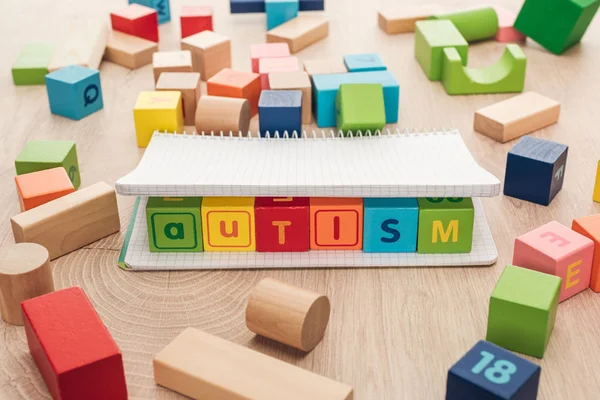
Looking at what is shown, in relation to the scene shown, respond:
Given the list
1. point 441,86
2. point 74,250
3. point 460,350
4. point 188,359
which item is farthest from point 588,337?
point 441,86

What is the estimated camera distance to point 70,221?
60.1 inches

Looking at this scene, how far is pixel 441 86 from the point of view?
2.26 metres

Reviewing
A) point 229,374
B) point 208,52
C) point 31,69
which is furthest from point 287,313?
point 31,69

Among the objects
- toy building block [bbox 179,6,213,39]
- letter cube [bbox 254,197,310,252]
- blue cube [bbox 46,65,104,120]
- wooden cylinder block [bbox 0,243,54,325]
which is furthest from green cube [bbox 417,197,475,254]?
toy building block [bbox 179,6,213,39]

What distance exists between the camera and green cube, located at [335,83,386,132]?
1783mm

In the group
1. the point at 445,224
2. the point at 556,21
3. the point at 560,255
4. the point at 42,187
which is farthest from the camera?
the point at 556,21

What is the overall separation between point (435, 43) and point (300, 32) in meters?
0.45

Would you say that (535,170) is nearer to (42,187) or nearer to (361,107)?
(361,107)

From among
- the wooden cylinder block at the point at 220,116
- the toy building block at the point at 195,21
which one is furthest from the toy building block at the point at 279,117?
the toy building block at the point at 195,21

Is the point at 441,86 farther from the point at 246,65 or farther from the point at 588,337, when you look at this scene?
the point at 588,337

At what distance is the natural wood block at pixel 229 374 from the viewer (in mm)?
1130

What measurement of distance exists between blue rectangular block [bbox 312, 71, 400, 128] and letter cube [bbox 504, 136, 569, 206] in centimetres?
40

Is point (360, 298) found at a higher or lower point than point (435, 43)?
lower

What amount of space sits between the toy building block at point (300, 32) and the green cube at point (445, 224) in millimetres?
1123
